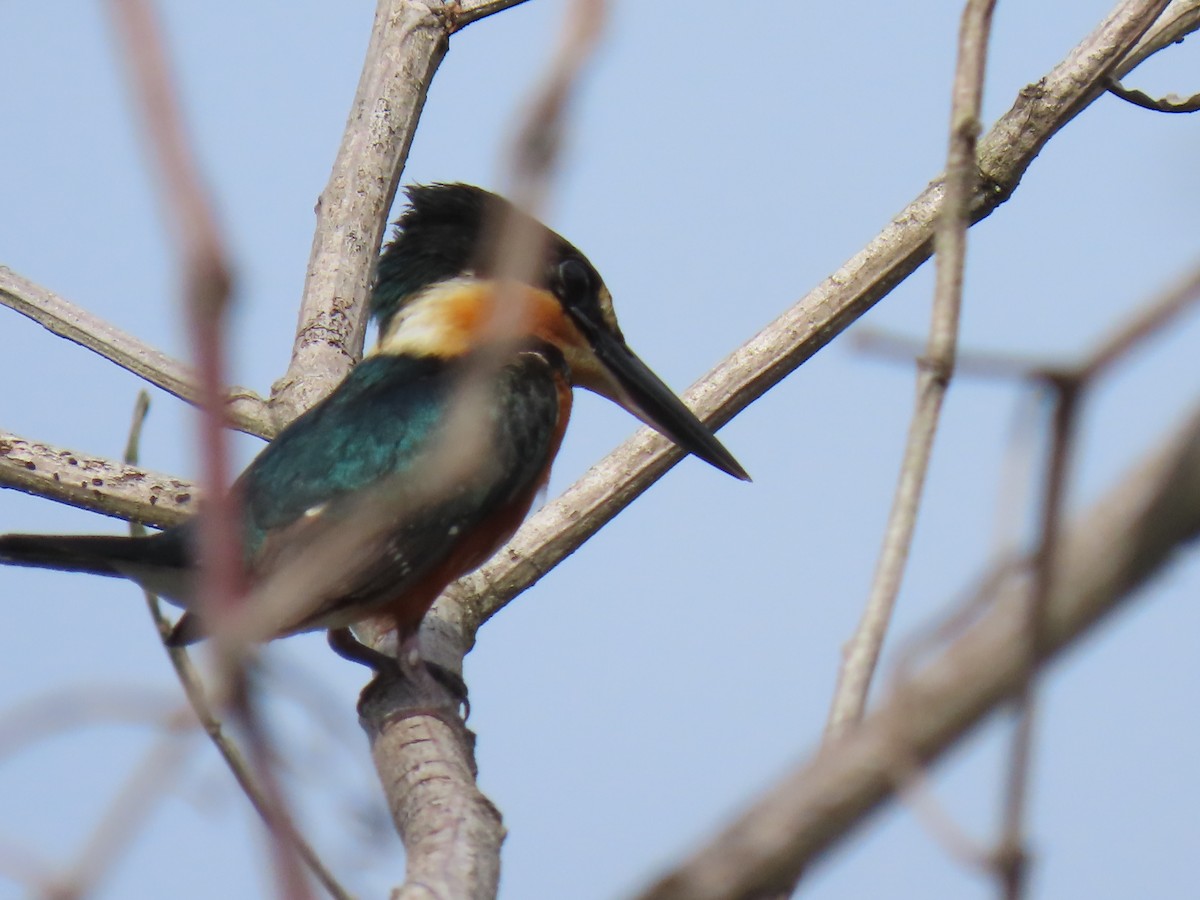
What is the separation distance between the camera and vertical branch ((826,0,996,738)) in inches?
41.8

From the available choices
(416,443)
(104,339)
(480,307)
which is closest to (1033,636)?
(416,443)

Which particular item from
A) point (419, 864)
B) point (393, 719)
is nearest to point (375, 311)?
point (393, 719)

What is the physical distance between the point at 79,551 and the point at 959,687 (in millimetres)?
3243

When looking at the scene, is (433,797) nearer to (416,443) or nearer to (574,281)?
(416,443)

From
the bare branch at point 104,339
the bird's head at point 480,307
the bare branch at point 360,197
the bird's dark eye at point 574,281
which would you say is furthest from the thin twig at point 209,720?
the bird's dark eye at point 574,281

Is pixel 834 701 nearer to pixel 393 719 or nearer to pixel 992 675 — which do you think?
pixel 992 675

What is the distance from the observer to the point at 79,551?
3.53m

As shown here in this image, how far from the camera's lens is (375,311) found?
4645 millimetres

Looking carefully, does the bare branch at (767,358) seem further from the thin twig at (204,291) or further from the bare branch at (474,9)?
the thin twig at (204,291)

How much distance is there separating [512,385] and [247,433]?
40.2 inches

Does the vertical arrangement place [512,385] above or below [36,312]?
below

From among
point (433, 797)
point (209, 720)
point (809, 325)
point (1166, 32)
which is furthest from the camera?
point (1166, 32)

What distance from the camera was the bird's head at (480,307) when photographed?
4.33 metres

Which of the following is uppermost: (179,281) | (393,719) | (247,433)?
(247,433)
